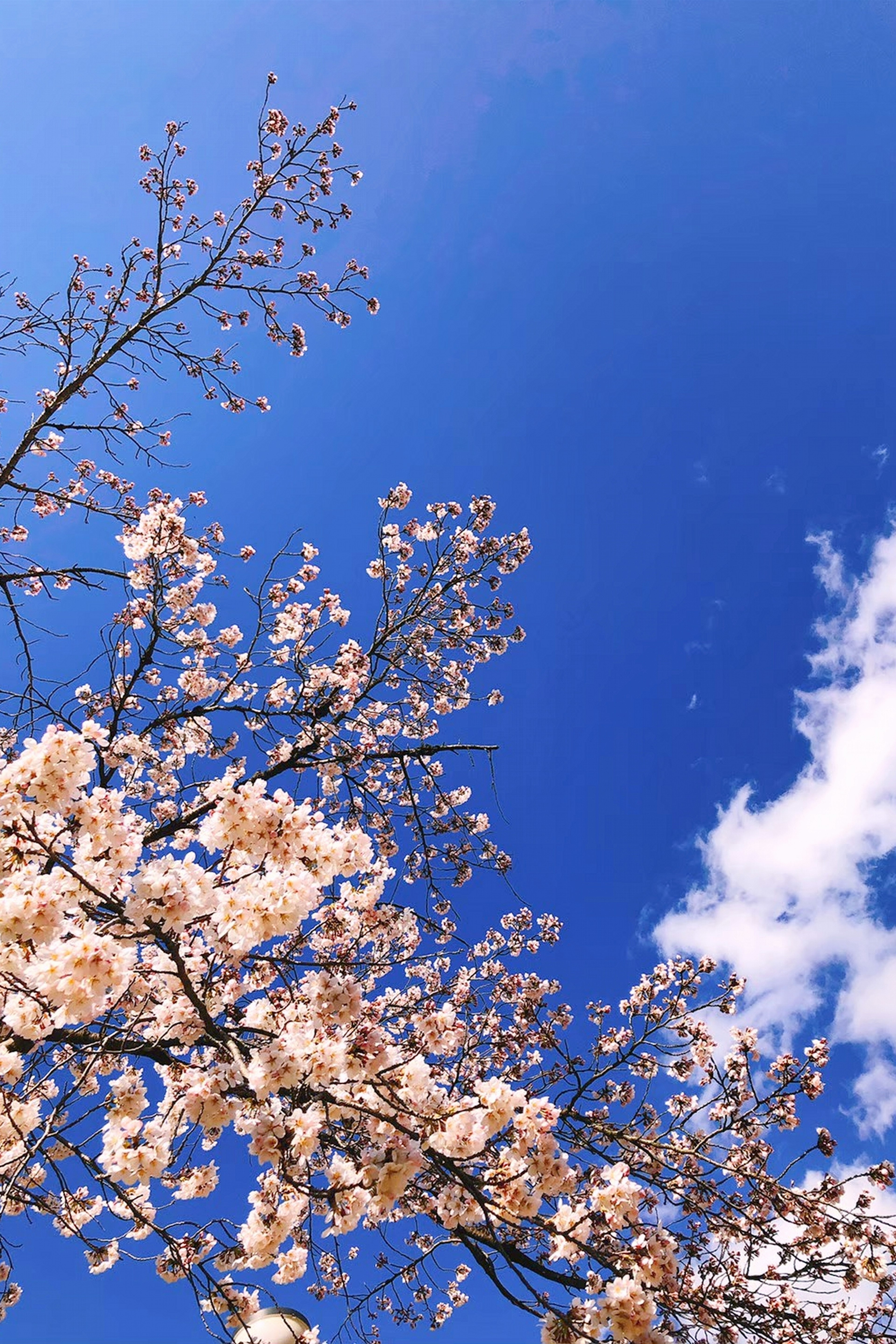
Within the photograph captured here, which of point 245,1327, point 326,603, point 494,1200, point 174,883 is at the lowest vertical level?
point 245,1327

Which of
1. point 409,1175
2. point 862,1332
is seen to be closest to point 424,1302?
point 862,1332

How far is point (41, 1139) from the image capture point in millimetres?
2857

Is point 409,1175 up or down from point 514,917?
down

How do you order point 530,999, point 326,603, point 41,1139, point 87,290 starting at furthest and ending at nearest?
point 326,603 < point 530,999 < point 87,290 < point 41,1139

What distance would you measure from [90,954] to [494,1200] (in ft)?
8.04

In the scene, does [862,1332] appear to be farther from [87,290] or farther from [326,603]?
[87,290]

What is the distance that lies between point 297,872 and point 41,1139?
1.56m

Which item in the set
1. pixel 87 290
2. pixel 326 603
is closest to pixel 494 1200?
pixel 326 603

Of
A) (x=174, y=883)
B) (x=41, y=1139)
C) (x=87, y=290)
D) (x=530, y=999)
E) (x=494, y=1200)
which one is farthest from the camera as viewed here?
(x=530, y=999)

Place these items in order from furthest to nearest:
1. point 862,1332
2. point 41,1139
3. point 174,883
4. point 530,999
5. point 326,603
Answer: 1. point 326,603
2. point 530,999
3. point 862,1332
4. point 174,883
5. point 41,1139

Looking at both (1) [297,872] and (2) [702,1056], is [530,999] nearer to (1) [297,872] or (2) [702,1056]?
(2) [702,1056]

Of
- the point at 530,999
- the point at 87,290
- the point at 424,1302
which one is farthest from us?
the point at 530,999

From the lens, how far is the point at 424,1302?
693cm

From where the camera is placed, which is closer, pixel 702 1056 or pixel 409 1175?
pixel 409 1175
